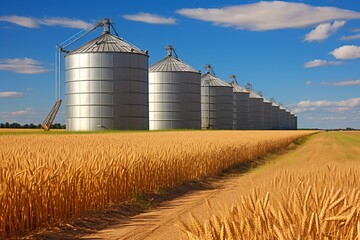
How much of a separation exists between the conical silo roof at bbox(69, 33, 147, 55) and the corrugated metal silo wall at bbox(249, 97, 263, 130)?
→ 57136mm

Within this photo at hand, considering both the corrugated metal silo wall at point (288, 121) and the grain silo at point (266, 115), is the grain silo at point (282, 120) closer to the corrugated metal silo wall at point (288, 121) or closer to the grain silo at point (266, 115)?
the corrugated metal silo wall at point (288, 121)

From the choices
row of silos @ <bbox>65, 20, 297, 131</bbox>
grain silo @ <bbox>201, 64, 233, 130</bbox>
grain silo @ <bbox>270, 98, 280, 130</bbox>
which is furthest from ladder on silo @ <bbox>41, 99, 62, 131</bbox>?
grain silo @ <bbox>270, 98, 280, 130</bbox>

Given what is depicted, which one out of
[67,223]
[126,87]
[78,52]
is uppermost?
[78,52]

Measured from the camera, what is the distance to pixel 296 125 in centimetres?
19300

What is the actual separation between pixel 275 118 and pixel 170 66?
244 ft

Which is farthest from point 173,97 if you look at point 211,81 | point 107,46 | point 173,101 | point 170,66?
point 211,81

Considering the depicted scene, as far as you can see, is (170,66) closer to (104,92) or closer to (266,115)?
(104,92)

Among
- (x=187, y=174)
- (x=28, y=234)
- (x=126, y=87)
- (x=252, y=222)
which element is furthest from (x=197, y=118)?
(x=252, y=222)

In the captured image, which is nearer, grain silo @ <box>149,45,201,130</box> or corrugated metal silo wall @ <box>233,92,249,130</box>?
grain silo @ <box>149,45,201,130</box>

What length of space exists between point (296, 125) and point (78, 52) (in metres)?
154

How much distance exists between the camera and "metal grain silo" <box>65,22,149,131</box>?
157ft

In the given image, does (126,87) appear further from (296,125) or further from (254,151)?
(296,125)

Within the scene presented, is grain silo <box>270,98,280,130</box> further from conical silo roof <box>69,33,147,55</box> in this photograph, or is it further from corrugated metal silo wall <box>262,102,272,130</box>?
conical silo roof <box>69,33,147,55</box>

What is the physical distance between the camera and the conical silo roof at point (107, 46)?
164 ft
